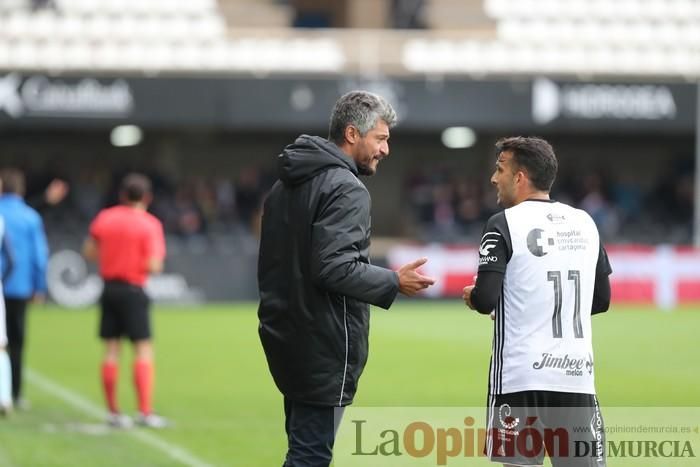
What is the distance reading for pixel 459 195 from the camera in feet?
104

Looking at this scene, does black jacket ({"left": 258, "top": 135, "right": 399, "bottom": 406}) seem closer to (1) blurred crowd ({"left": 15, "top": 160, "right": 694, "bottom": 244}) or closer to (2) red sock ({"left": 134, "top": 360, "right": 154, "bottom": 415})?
(2) red sock ({"left": 134, "top": 360, "right": 154, "bottom": 415})

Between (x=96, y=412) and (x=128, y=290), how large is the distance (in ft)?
4.71

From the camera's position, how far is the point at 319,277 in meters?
5.81

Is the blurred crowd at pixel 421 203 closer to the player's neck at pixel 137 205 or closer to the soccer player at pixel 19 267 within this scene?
the soccer player at pixel 19 267

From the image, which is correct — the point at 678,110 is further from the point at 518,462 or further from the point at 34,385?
the point at 518,462

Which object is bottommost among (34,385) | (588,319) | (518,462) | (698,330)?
(518,462)

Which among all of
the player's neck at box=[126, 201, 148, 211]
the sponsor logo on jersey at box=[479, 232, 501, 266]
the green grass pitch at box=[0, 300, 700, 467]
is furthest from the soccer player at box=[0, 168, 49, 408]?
the sponsor logo on jersey at box=[479, 232, 501, 266]

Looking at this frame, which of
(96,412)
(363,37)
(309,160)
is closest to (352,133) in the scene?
(309,160)

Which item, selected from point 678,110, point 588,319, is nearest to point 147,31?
point 678,110

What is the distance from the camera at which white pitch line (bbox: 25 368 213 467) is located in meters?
9.93

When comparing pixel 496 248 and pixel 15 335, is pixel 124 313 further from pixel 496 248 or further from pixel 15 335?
pixel 496 248

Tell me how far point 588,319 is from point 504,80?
24.1m

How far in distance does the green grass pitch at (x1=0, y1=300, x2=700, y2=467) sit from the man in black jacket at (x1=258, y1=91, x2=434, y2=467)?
3.86 metres

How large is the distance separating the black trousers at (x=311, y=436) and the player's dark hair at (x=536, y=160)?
1343 mm
